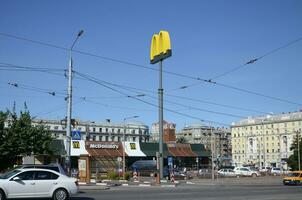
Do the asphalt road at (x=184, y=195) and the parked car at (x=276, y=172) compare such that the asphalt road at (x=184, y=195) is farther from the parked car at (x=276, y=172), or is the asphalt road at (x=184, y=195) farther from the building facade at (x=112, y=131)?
the building facade at (x=112, y=131)

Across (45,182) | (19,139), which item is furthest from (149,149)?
(45,182)

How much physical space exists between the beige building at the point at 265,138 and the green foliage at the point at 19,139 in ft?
350

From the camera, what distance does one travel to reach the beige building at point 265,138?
145000mm

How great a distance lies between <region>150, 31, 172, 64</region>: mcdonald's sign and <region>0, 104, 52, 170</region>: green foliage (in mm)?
13468

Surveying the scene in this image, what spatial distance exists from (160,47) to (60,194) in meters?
27.9

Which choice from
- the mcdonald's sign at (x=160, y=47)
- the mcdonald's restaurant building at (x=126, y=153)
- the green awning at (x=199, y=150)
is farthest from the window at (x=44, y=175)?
the green awning at (x=199, y=150)

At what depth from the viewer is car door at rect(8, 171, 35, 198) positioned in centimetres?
1778

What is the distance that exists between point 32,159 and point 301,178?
2563 cm

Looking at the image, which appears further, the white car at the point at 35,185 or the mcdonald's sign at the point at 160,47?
the mcdonald's sign at the point at 160,47

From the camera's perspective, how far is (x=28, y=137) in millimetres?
43188

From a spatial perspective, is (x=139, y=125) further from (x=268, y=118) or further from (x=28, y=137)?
(x=28, y=137)

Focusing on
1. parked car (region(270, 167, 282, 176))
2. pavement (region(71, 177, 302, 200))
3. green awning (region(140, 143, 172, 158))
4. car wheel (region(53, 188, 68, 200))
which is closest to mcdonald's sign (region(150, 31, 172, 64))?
pavement (region(71, 177, 302, 200))

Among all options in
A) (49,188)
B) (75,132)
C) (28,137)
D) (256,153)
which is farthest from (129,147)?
(256,153)

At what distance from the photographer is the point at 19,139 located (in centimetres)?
4225
